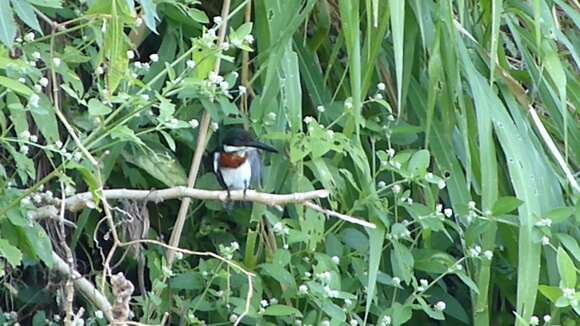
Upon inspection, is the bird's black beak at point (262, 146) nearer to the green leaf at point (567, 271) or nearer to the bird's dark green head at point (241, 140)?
the bird's dark green head at point (241, 140)

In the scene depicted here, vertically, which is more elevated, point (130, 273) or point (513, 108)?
point (513, 108)

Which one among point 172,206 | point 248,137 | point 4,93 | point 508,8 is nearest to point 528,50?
point 508,8

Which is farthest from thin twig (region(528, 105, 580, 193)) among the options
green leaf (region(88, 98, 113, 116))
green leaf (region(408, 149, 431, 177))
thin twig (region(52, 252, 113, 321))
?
green leaf (region(88, 98, 113, 116))

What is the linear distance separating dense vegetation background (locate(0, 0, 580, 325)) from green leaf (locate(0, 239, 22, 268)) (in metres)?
0.12

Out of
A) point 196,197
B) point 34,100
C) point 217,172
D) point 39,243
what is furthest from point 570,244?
point 34,100

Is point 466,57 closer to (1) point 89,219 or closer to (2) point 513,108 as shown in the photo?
(2) point 513,108

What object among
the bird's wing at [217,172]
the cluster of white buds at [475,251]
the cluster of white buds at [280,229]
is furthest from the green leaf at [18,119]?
the cluster of white buds at [475,251]

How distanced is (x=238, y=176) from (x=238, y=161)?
0.19 ft

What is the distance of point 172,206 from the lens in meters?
3.03

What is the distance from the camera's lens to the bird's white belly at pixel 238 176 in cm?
283

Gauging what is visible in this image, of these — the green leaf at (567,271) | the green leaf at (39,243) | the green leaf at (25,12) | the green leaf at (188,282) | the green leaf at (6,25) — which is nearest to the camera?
the green leaf at (6,25)

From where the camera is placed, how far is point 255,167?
2.84 metres

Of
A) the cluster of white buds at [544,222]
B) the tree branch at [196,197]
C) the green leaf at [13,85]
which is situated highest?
the green leaf at [13,85]

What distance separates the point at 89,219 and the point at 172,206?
20cm
